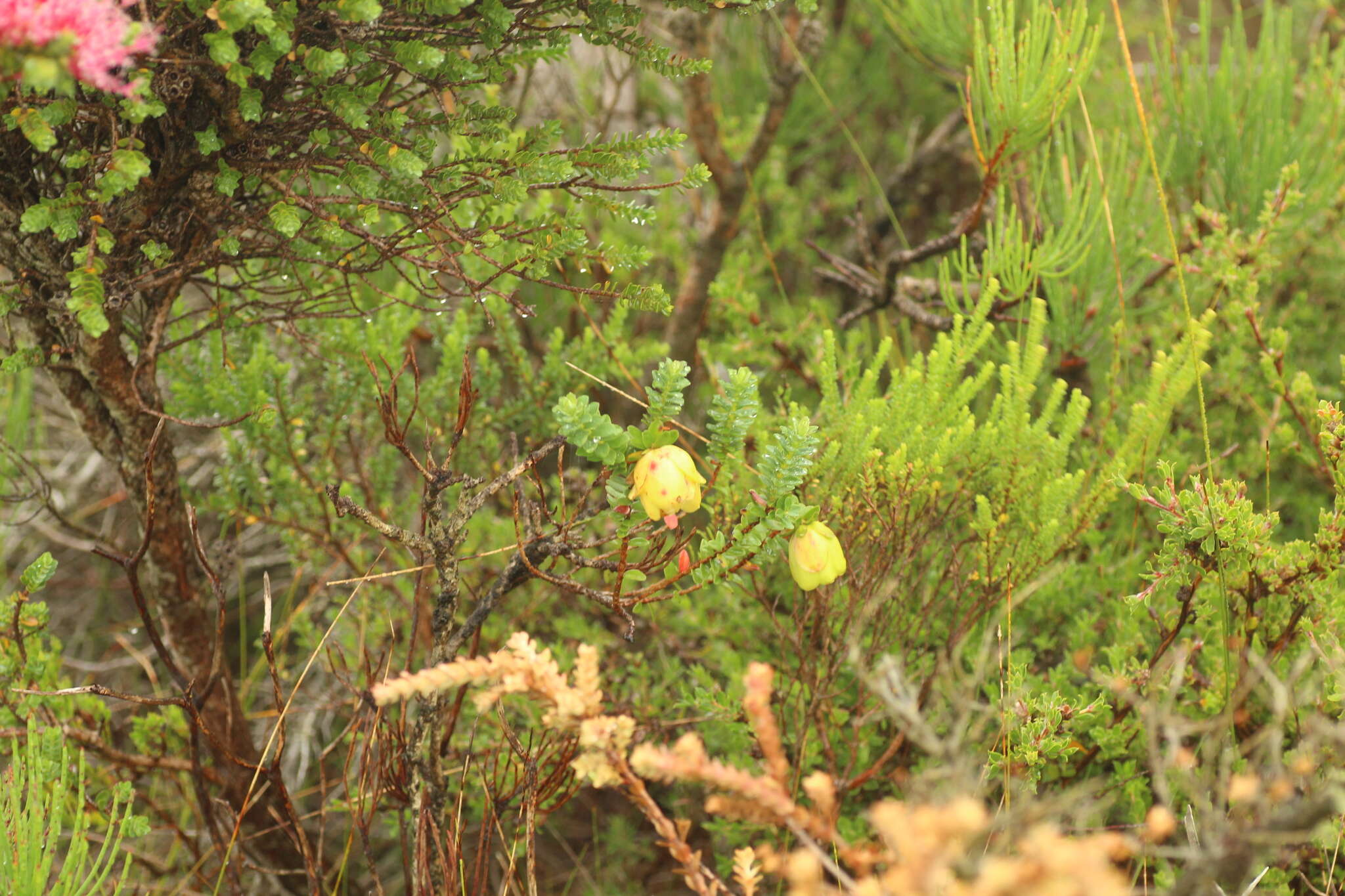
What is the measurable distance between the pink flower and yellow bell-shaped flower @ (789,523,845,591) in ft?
2.60

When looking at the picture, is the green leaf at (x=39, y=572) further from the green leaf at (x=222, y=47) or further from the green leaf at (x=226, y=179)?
the green leaf at (x=222, y=47)

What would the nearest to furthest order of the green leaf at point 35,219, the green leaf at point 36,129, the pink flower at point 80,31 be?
the pink flower at point 80,31 < the green leaf at point 36,129 < the green leaf at point 35,219

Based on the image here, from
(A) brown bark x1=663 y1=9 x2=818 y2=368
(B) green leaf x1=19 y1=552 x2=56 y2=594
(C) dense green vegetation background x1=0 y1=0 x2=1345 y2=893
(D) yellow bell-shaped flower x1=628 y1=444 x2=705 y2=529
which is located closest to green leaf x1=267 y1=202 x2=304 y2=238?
(C) dense green vegetation background x1=0 y1=0 x2=1345 y2=893

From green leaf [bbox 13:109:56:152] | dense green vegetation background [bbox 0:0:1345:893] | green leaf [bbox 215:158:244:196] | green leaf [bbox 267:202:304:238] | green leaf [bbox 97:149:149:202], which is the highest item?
green leaf [bbox 13:109:56:152]

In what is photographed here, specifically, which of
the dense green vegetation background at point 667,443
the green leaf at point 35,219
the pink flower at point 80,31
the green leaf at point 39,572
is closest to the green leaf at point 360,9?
the dense green vegetation background at point 667,443

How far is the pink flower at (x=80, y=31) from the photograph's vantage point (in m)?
0.70

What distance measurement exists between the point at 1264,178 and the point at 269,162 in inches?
77.0

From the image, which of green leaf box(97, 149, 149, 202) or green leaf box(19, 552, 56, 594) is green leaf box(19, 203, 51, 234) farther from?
green leaf box(19, 552, 56, 594)

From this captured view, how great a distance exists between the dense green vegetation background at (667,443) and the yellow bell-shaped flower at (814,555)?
0.06m

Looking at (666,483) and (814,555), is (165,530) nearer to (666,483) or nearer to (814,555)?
(666,483)

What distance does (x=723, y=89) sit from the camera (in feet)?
9.88

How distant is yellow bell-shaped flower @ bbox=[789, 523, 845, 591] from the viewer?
1.12 m

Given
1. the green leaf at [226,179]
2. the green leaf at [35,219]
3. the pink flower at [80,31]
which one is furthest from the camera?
the green leaf at [226,179]

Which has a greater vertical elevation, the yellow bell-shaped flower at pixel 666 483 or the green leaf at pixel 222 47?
the green leaf at pixel 222 47
